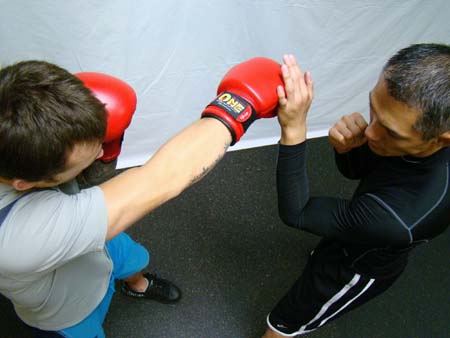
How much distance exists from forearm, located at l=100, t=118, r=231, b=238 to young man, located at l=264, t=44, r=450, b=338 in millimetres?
189

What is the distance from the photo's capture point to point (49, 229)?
1.73 ft

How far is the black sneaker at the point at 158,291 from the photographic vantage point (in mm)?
1293

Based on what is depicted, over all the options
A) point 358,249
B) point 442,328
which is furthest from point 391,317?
point 358,249

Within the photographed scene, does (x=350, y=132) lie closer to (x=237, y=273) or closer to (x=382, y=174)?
(x=382, y=174)

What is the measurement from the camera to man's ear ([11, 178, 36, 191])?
1.83 feet

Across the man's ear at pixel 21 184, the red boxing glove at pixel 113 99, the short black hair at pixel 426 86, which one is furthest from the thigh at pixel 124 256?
the short black hair at pixel 426 86

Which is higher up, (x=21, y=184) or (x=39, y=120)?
(x=39, y=120)

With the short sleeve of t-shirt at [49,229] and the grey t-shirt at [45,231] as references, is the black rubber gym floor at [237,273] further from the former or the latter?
the short sleeve of t-shirt at [49,229]

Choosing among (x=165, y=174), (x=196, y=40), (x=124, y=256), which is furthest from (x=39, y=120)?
(x=196, y=40)

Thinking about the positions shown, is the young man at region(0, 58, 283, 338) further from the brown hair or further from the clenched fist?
the clenched fist

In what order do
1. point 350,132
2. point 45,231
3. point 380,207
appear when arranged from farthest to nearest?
point 350,132
point 380,207
point 45,231

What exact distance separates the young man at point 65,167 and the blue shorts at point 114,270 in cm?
20

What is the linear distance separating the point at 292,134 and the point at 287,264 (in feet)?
2.79

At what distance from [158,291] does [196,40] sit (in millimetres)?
920
